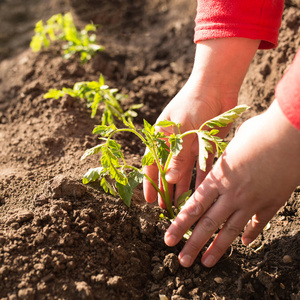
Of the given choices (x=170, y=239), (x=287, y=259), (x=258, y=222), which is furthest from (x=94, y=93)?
(x=287, y=259)

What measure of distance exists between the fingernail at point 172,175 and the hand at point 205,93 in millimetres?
115

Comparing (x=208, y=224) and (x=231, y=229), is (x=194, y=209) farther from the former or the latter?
(x=231, y=229)

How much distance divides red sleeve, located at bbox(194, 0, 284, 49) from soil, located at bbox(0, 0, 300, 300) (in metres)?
0.91

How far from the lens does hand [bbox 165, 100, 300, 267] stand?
1.76 metres

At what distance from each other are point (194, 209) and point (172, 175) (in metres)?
0.29

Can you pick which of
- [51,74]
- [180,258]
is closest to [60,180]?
[180,258]

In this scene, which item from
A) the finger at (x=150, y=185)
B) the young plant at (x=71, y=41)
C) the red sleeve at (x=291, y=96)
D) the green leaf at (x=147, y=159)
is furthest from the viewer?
the young plant at (x=71, y=41)

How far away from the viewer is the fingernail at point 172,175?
2.17 m

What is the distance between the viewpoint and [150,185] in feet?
7.46

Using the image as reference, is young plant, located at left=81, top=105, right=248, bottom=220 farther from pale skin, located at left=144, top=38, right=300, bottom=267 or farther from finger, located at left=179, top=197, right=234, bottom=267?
finger, located at left=179, top=197, right=234, bottom=267

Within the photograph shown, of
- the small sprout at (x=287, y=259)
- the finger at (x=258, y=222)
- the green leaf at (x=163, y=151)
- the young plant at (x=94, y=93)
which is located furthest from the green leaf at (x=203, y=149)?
the young plant at (x=94, y=93)

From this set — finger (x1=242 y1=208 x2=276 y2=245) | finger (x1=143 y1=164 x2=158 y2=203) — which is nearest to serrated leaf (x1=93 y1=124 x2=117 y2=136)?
finger (x1=143 y1=164 x2=158 y2=203)

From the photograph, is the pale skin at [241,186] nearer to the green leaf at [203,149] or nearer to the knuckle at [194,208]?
the knuckle at [194,208]

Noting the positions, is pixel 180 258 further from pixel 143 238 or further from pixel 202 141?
pixel 202 141
